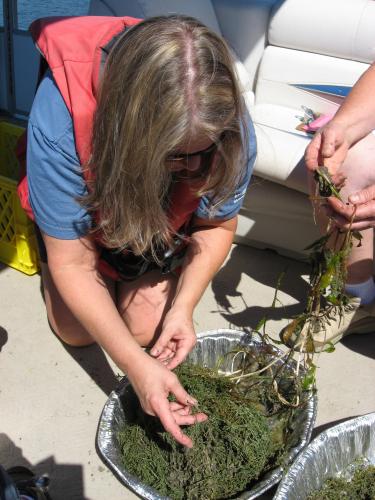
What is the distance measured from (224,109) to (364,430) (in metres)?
0.91

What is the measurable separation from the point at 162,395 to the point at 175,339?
0.95ft

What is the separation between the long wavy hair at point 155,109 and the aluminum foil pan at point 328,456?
0.67 metres

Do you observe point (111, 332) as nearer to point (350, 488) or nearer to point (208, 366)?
point (208, 366)

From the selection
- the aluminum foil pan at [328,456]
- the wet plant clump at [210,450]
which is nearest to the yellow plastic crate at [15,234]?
the wet plant clump at [210,450]

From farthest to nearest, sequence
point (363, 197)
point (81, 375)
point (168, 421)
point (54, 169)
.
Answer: point (81, 375) < point (363, 197) < point (54, 169) < point (168, 421)

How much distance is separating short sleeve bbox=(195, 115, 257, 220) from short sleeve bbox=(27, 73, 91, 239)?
0.36 metres

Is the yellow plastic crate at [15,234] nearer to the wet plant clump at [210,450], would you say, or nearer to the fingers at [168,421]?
the wet plant clump at [210,450]

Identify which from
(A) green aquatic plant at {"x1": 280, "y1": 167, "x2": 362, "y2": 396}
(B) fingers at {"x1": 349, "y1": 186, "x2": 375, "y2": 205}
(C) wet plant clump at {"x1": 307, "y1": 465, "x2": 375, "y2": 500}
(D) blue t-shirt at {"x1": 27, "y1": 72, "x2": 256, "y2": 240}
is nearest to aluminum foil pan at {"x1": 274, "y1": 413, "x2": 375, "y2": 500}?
(C) wet plant clump at {"x1": 307, "y1": 465, "x2": 375, "y2": 500}

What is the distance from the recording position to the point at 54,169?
1.50 m

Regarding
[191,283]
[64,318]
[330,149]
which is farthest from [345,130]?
[64,318]

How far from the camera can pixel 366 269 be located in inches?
84.2

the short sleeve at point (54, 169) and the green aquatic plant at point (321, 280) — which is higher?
the short sleeve at point (54, 169)

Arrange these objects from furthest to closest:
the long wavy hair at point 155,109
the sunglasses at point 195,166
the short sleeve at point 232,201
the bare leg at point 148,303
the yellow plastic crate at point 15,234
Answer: the yellow plastic crate at point 15,234 < the bare leg at point 148,303 < the short sleeve at point 232,201 < the sunglasses at point 195,166 < the long wavy hair at point 155,109

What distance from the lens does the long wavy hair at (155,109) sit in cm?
122
